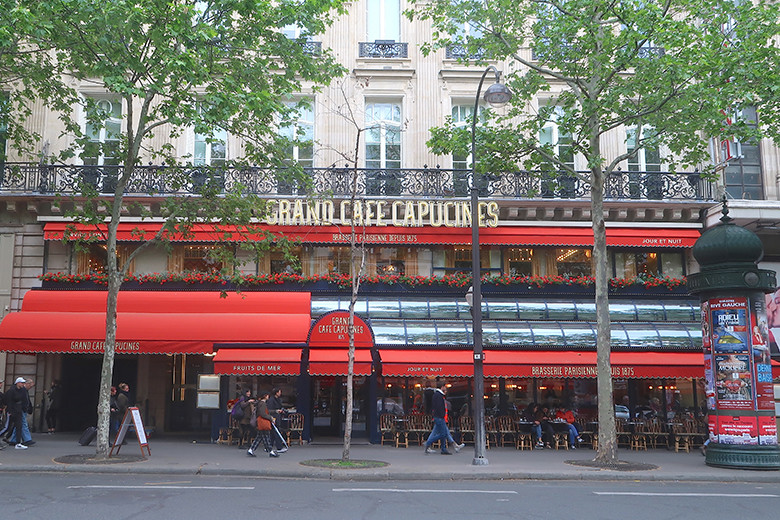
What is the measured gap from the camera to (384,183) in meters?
20.6

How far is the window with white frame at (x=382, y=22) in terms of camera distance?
2241cm

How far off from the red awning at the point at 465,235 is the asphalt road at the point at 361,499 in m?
8.79

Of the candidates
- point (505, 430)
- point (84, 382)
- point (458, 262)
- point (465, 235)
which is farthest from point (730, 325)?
point (84, 382)

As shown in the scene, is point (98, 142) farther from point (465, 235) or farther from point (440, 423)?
point (440, 423)

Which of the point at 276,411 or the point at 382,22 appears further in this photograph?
the point at 382,22

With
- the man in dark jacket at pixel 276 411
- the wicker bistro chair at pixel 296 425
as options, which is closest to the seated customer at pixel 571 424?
the wicker bistro chair at pixel 296 425

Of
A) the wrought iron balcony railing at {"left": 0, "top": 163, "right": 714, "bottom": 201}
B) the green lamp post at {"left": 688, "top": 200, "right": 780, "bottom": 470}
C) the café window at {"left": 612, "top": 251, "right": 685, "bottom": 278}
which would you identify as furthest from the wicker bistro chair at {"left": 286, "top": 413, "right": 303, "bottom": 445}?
the café window at {"left": 612, "top": 251, "right": 685, "bottom": 278}

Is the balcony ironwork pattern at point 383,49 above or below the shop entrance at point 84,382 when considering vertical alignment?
above

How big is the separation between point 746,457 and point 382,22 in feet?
53.3

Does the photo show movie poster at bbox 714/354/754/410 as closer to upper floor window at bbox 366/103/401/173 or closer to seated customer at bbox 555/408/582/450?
seated customer at bbox 555/408/582/450

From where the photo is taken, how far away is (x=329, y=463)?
13969 mm

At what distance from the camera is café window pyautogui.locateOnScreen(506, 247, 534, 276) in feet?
69.4

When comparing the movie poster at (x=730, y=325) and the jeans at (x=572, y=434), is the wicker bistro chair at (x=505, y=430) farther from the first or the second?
the movie poster at (x=730, y=325)

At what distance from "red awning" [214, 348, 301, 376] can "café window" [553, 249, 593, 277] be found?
8656 millimetres
